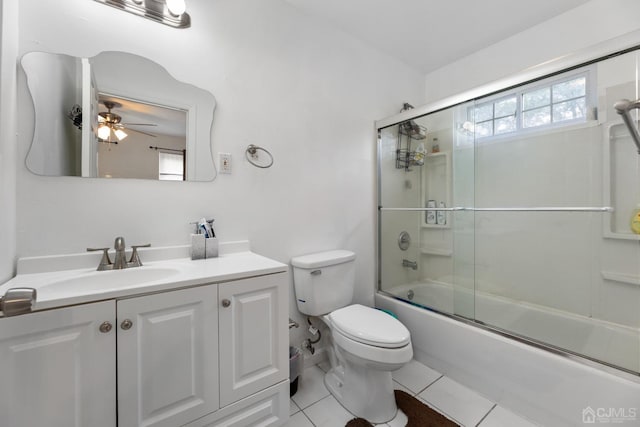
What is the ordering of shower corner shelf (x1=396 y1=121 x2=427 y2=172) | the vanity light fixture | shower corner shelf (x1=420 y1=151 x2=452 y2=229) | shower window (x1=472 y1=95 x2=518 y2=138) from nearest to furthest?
the vanity light fixture → shower window (x1=472 y1=95 x2=518 y2=138) → shower corner shelf (x1=420 y1=151 x2=452 y2=229) → shower corner shelf (x1=396 y1=121 x2=427 y2=172)

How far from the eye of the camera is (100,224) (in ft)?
3.61

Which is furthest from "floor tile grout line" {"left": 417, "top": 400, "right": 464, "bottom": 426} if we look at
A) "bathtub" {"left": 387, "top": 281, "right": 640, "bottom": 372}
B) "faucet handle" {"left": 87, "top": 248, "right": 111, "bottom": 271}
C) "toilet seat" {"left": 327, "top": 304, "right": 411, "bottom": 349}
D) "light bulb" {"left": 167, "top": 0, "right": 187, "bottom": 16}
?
"light bulb" {"left": 167, "top": 0, "right": 187, "bottom": 16}

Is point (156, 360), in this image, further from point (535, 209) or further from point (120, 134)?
Answer: point (535, 209)

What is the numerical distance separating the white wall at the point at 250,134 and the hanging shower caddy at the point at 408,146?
9.5 inches

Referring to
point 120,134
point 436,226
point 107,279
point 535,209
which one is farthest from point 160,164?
point 535,209

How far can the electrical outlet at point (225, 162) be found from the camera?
1.38 m

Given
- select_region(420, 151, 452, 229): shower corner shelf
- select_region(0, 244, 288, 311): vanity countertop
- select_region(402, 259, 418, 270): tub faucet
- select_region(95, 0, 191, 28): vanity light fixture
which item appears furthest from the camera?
select_region(402, 259, 418, 270): tub faucet

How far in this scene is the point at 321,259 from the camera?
1582 mm

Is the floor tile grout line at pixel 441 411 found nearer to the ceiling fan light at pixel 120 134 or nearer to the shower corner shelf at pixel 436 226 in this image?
the shower corner shelf at pixel 436 226

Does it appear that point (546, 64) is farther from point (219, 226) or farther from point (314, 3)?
point (219, 226)

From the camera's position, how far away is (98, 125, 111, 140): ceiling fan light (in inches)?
43.7

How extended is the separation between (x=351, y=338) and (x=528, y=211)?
1.47 meters

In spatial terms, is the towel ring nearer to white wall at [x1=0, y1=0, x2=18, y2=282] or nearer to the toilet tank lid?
the toilet tank lid

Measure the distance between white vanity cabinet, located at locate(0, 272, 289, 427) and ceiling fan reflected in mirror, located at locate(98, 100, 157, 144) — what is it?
2.51ft
